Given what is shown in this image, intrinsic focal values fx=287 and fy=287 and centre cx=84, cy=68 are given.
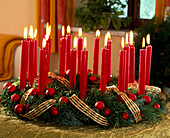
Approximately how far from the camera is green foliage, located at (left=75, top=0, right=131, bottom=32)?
2977 mm

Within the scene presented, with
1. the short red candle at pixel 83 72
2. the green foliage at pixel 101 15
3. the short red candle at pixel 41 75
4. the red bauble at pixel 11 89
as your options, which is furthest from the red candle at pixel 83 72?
the green foliage at pixel 101 15

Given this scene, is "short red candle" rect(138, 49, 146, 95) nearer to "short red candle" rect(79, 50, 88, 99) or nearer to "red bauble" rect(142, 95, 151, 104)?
"red bauble" rect(142, 95, 151, 104)

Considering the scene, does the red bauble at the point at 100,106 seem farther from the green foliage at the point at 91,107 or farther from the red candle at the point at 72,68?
the red candle at the point at 72,68

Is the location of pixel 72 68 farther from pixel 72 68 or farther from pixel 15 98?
pixel 15 98

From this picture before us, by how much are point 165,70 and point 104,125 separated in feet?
5.00

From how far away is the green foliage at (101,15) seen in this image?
2977 millimetres

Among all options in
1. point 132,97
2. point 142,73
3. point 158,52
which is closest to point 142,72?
point 142,73

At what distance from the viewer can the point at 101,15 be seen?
119 inches

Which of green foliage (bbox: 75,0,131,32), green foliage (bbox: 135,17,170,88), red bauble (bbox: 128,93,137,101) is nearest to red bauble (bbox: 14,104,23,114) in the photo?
red bauble (bbox: 128,93,137,101)

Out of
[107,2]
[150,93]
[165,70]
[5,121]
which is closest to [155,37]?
[165,70]

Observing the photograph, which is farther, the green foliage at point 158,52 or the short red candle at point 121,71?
the green foliage at point 158,52

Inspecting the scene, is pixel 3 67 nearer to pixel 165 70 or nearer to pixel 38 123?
pixel 165 70

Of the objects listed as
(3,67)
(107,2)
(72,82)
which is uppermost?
(107,2)

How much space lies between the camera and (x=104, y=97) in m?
0.86
